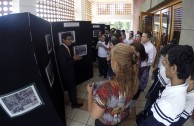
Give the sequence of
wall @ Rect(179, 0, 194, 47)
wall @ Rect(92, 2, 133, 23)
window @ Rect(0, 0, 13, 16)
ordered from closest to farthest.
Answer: wall @ Rect(179, 0, 194, 47)
window @ Rect(0, 0, 13, 16)
wall @ Rect(92, 2, 133, 23)

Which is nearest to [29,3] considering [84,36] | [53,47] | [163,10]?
[84,36]

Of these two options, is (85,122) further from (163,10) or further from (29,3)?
(29,3)

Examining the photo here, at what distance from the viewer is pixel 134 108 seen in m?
3.55

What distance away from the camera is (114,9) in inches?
895

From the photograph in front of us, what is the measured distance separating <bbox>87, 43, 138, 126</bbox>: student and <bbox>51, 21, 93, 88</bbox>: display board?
3.05m

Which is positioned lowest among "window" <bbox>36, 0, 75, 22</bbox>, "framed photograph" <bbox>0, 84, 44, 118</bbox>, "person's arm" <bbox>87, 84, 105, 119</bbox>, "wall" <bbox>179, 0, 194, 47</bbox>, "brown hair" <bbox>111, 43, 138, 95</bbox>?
"framed photograph" <bbox>0, 84, 44, 118</bbox>

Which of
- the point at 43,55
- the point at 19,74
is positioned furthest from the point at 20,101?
the point at 43,55

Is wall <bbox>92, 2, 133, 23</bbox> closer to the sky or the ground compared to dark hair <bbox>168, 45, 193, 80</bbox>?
closer to the sky

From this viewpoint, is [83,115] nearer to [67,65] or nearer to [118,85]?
[67,65]

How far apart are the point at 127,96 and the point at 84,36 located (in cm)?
382

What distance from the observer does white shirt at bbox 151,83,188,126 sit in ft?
3.41

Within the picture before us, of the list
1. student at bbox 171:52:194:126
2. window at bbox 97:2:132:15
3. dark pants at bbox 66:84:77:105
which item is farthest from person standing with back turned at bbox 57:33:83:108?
window at bbox 97:2:132:15

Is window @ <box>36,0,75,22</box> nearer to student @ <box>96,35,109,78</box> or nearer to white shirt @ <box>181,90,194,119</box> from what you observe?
student @ <box>96,35,109,78</box>

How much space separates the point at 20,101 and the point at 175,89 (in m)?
1.73
